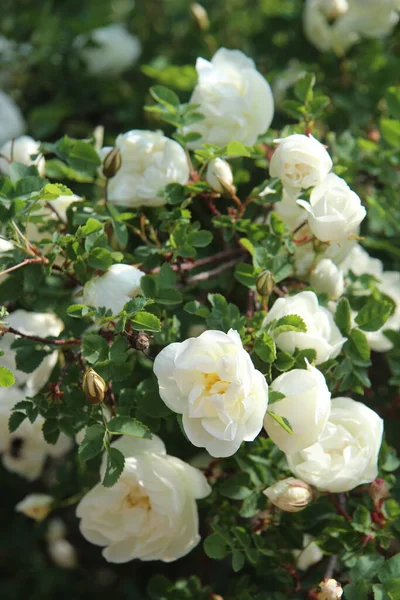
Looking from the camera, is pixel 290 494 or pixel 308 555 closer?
pixel 290 494

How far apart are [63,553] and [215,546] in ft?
3.60

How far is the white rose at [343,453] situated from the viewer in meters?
1.03

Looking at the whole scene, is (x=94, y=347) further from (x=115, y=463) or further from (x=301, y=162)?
(x=301, y=162)

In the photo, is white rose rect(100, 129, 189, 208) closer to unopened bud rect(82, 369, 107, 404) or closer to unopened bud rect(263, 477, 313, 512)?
unopened bud rect(82, 369, 107, 404)

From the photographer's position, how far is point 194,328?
137 cm

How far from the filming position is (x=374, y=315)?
3.75ft

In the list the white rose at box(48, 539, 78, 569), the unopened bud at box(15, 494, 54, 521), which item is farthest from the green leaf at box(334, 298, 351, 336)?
the white rose at box(48, 539, 78, 569)

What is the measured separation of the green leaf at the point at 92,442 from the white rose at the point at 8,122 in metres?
1.04

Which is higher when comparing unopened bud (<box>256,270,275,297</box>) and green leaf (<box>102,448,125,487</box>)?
unopened bud (<box>256,270,275,297</box>)

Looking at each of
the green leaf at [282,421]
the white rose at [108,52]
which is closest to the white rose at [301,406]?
the green leaf at [282,421]

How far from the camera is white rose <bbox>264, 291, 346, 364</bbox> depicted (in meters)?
1.01

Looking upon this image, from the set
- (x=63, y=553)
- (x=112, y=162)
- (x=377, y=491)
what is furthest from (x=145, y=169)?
(x=63, y=553)

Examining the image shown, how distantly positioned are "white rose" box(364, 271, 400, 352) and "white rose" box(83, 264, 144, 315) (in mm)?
448

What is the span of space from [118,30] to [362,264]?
3.47ft
